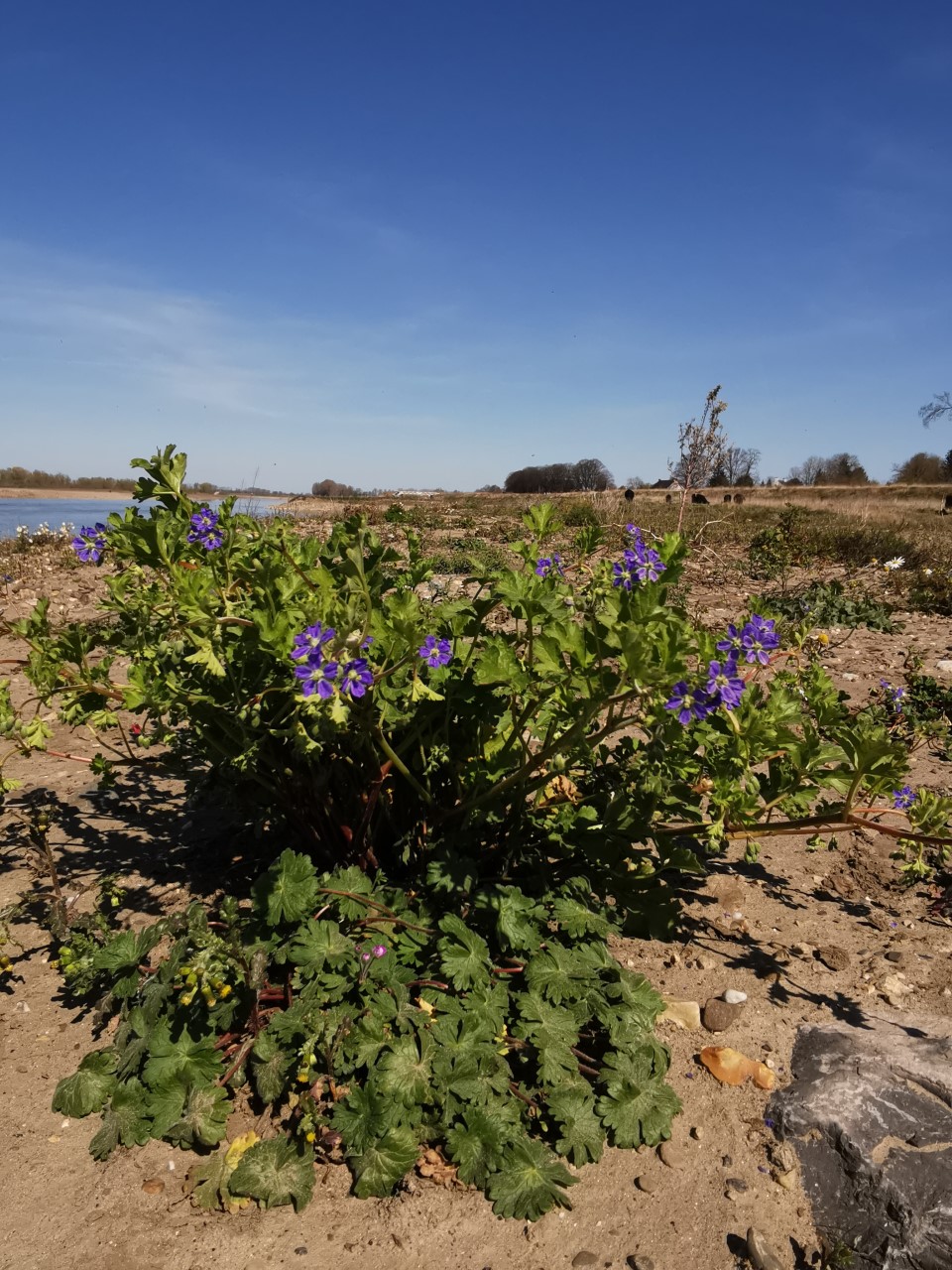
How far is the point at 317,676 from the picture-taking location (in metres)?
1.72

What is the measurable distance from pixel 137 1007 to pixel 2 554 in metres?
10.9

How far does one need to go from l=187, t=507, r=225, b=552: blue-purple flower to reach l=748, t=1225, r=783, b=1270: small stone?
7.62 ft

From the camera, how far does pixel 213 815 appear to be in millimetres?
3592

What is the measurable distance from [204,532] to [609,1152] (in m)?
2.14

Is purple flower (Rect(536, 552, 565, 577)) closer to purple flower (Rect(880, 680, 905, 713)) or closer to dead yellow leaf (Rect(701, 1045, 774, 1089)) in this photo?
dead yellow leaf (Rect(701, 1045, 774, 1089))

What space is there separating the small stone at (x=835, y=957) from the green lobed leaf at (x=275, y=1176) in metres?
1.82

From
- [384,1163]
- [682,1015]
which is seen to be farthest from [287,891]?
[682,1015]

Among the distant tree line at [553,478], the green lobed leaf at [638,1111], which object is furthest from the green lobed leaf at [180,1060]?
the distant tree line at [553,478]

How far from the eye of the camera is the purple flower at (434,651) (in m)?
1.99

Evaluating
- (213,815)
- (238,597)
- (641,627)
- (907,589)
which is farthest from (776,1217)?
(907,589)

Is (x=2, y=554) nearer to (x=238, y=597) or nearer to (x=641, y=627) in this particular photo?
(x=238, y=597)

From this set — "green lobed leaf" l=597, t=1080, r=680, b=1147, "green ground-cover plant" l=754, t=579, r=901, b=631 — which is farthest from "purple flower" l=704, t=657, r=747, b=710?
"green ground-cover plant" l=754, t=579, r=901, b=631

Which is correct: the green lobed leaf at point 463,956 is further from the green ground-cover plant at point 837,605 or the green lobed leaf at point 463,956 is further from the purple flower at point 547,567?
the green ground-cover plant at point 837,605

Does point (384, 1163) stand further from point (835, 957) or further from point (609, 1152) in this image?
point (835, 957)
